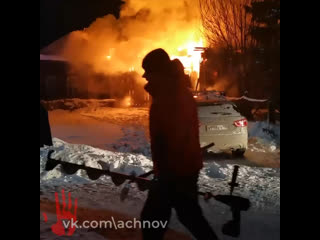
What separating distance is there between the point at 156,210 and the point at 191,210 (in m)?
0.31

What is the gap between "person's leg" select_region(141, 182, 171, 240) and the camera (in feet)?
11.7

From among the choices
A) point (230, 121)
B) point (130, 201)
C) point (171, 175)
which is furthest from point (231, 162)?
point (171, 175)

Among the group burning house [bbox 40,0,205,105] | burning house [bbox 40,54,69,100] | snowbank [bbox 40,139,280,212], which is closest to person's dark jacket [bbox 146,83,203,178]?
snowbank [bbox 40,139,280,212]

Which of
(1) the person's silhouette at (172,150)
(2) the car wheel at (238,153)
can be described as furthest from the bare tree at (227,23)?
(1) the person's silhouette at (172,150)

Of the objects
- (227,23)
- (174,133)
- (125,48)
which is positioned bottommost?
(174,133)

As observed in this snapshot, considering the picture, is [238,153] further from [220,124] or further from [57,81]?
[57,81]

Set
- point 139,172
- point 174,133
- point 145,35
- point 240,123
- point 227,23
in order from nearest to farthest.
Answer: point 174,133 → point 139,172 → point 240,123 → point 145,35 → point 227,23

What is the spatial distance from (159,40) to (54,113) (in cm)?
718

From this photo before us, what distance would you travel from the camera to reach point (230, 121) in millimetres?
8555

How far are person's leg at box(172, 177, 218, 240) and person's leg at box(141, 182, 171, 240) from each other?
0.31 feet

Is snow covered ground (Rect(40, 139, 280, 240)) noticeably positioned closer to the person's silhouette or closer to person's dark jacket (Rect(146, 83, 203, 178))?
the person's silhouette

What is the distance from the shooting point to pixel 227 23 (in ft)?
39.6

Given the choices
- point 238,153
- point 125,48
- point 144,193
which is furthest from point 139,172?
point 125,48
